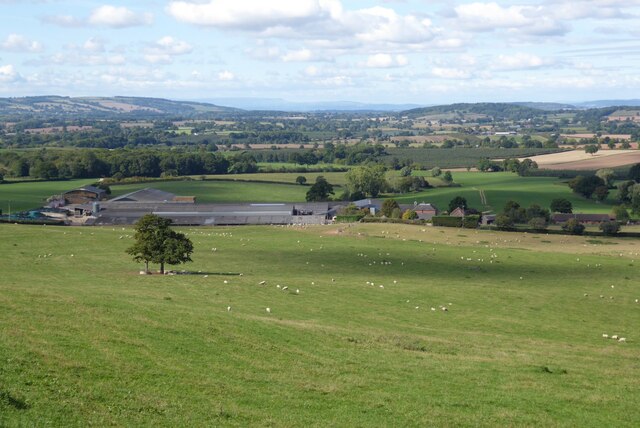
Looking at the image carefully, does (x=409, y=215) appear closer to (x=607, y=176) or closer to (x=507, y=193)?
(x=507, y=193)

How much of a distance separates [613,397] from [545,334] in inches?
530

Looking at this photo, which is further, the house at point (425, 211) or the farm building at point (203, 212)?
the house at point (425, 211)

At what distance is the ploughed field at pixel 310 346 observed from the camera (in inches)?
807

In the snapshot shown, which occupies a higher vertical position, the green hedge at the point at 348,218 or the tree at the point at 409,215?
the tree at the point at 409,215

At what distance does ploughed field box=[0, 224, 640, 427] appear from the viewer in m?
20.5

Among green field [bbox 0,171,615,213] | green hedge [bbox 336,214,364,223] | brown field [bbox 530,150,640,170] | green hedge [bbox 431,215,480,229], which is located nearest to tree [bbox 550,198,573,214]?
green field [bbox 0,171,615,213]

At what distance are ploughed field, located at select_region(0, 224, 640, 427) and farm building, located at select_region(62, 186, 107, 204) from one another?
70176 millimetres

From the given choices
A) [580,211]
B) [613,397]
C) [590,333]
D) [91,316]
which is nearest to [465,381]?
[613,397]

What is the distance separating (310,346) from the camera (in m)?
28.1

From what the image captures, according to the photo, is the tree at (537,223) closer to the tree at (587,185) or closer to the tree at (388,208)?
the tree at (388,208)

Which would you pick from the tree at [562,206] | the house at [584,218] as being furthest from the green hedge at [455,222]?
the tree at [562,206]

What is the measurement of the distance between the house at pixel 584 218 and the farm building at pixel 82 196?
69.7m

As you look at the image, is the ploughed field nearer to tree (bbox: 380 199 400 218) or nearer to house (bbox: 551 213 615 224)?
house (bbox: 551 213 615 224)

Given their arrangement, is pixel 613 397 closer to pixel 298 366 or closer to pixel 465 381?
pixel 465 381
